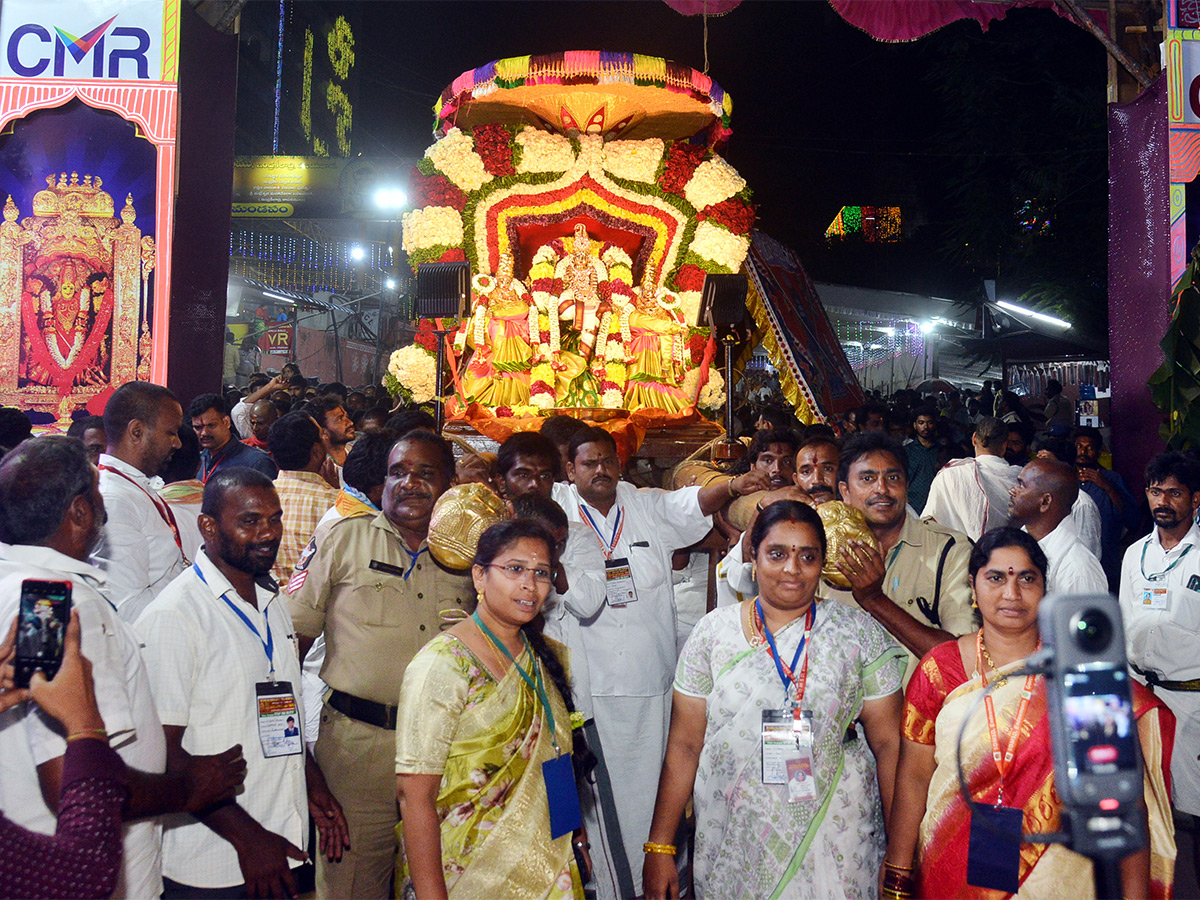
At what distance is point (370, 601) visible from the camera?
3.24m

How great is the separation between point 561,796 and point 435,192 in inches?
415

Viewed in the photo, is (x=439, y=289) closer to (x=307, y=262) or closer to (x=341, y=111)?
(x=307, y=262)

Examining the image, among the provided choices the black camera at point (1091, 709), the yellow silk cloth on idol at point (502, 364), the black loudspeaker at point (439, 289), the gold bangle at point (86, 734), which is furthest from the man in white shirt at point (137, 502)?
the yellow silk cloth on idol at point (502, 364)

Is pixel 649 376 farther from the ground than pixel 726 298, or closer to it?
closer to it

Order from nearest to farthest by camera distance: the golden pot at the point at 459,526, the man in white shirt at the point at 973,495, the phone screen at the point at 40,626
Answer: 1. the phone screen at the point at 40,626
2. the golden pot at the point at 459,526
3. the man in white shirt at the point at 973,495

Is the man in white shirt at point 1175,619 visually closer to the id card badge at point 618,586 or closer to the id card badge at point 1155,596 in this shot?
the id card badge at point 1155,596

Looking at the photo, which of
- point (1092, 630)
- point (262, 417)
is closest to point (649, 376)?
point (262, 417)

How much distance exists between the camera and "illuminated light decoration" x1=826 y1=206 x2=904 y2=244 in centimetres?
2345

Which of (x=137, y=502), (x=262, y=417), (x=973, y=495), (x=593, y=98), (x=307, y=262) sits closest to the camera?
(x=137, y=502)

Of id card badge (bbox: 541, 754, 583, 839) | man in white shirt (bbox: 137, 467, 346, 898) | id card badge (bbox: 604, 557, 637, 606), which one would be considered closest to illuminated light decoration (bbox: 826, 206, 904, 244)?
id card badge (bbox: 604, 557, 637, 606)

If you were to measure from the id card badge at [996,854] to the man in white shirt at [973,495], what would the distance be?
287 cm

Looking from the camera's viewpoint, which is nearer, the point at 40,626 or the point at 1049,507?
the point at 40,626

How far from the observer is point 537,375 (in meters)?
12.2

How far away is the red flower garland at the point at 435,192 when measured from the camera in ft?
39.6
